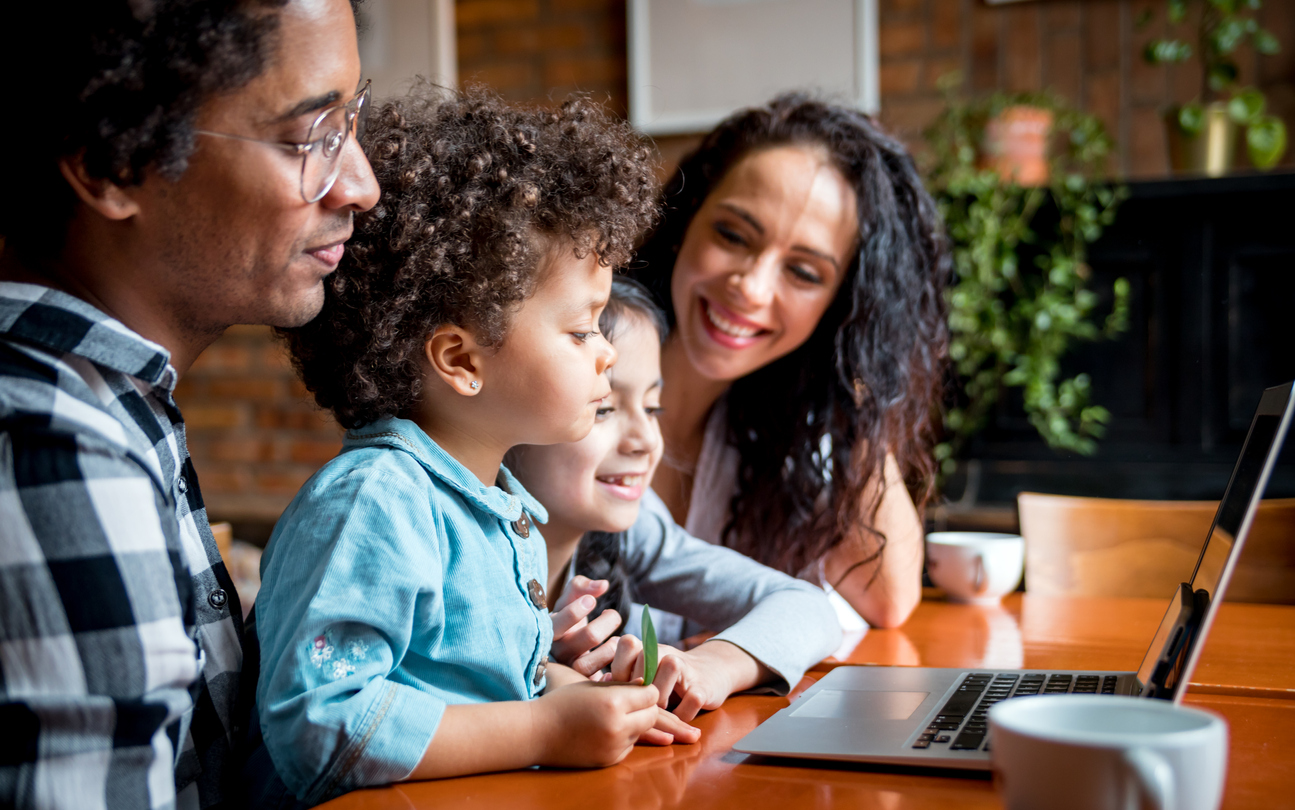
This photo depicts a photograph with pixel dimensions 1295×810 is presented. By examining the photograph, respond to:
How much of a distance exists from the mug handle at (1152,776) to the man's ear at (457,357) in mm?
571

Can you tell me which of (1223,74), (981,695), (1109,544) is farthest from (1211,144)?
(981,695)

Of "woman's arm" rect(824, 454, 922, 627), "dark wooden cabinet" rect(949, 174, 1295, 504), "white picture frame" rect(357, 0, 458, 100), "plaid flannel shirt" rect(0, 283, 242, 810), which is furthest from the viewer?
"white picture frame" rect(357, 0, 458, 100)

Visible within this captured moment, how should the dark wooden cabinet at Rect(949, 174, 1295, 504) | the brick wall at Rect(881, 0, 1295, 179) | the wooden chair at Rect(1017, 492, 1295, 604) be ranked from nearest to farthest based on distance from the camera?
1. the wooden chair at Rect(1017, 492, 1295, 604)
2. the dark wooden cabinet at Rect(949, 174, 1295, 504)
3. the brick wall at Rect(881, 0, 1295, 179)

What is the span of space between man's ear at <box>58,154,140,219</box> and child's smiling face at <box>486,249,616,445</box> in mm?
301

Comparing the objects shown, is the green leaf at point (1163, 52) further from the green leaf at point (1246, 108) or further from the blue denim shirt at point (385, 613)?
the blue denim shirt at point (385, 613)

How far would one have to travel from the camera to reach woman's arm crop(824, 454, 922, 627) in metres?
1.34

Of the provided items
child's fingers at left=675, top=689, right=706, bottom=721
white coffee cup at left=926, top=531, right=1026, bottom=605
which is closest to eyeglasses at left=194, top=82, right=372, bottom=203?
child's fingers at left=675, top=689, right=706, bottom=721

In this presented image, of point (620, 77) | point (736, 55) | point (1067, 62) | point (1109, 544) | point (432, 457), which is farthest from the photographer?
point (620, 77)

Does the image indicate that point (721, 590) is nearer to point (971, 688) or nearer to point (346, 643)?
point (971, 688)

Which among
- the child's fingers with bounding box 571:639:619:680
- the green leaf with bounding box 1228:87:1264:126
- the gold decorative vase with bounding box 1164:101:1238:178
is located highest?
the green leaf with bounding box 1228:87:1264:126

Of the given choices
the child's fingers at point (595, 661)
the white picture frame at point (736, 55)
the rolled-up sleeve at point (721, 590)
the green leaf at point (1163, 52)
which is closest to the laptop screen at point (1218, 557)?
the rolled-up sleeve at point (721, 590)

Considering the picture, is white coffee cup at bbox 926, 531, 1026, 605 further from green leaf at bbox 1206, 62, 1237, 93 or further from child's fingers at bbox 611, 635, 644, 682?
green leaf at bbox 1206, 62, 1237, 93

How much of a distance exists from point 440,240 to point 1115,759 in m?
0.61

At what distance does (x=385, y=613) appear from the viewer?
0.68 metres
